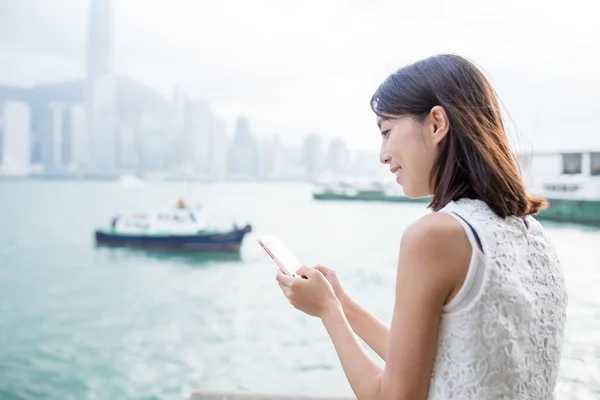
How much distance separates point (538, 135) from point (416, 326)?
2753 mm

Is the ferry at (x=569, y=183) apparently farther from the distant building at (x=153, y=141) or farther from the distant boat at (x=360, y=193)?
the distant building at (x=153, y=141)

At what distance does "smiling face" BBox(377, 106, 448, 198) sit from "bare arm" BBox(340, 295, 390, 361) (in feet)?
0.61

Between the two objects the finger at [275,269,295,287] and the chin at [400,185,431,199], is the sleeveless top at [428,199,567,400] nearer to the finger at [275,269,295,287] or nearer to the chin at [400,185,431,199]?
the chin at [400,185,431,199]

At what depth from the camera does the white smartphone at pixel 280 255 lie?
643 millimetres

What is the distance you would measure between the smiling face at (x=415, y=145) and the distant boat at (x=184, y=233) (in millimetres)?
4474

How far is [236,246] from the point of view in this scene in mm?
4980

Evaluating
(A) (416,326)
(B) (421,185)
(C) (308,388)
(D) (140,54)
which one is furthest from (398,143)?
(D) (140,54)

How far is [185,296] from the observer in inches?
185

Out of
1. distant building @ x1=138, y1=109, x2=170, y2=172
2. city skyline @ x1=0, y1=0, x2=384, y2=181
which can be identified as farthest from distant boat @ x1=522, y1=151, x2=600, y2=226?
distant building @ x1=138, y1=109, x2=170, y2=172

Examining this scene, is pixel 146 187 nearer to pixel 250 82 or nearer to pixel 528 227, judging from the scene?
pixel 250 82

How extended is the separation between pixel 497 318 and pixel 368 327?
25 centimetres

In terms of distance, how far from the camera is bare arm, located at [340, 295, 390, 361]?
26.6 inches

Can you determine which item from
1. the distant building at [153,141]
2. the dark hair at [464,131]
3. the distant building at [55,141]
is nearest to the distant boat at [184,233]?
the distant building at [153,141]

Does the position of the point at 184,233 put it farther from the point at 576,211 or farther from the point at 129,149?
the point at 576,211
